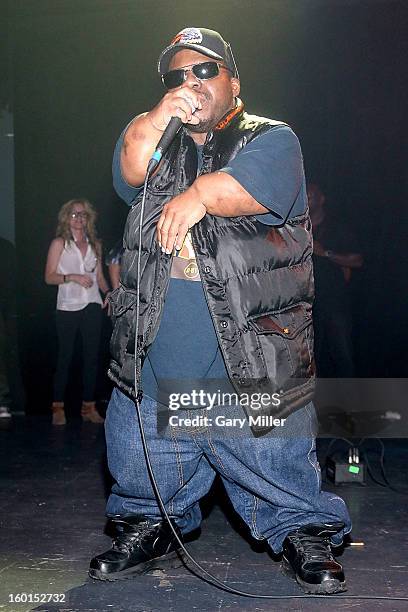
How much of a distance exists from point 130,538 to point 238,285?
92 centimetres

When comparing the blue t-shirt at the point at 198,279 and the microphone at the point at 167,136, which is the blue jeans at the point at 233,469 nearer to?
the blue t-shirt at the point at 198,279

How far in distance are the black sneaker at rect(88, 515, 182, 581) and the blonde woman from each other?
3669 mm

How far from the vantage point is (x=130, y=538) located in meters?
3.02

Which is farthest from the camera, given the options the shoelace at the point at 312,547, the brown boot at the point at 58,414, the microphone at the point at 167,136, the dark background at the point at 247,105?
the dark background at the point at 247,105

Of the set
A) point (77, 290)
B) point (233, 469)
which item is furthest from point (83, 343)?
point (233, 469)

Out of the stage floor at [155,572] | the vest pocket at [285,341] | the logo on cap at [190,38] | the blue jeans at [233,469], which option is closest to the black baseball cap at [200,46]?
the logo on cap at [190,38]

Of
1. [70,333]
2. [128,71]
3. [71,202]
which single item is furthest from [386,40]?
[70,333]

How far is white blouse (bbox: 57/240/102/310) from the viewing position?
678 cm

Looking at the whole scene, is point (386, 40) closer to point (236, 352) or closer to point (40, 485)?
point (40, 485)

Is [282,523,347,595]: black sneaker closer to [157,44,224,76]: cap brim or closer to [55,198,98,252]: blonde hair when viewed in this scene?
[157,44,224,76]: cap brim

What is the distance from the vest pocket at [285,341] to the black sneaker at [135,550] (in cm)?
68

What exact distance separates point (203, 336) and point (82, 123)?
182 inches

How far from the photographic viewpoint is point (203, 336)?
2871 mm

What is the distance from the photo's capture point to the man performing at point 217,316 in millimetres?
2752
